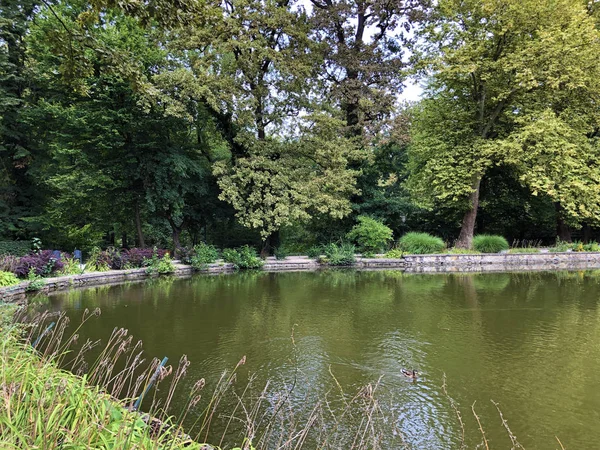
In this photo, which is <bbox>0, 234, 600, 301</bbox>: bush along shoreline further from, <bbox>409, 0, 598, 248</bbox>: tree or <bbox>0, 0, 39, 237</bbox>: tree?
<bbox>0, 0, 39, 237</bbox>: tree

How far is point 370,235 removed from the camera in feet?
51.6

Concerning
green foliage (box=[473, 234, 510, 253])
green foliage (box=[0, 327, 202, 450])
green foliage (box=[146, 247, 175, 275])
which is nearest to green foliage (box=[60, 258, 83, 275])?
green foliage (box=[146, 247, 175, 275])

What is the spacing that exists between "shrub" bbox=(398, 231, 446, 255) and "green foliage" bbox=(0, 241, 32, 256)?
14296mm

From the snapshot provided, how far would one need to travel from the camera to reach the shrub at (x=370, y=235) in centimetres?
1575

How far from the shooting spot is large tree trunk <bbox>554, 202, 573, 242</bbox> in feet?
56.0

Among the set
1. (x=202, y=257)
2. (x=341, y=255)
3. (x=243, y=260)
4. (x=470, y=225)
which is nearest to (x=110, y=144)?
A: (x=202, y=257)

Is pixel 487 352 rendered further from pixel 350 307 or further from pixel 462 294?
pixel 462 294

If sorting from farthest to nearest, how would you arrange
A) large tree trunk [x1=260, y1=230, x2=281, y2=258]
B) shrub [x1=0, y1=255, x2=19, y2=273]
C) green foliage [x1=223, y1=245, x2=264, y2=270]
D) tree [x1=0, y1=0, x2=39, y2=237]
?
large tree trunk [x1=260, y1=230, x2=281, y2=258]
tree [x1=0, y1=0, x2=39, y2=237]
green foliage [x1=223, y1=245, x2=264, y2=270]
shrub [x1=0, y1=255, x2=19, y2=273]

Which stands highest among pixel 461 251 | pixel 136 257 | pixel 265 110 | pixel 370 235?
pixel 265 110

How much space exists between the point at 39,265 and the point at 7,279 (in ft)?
4.11

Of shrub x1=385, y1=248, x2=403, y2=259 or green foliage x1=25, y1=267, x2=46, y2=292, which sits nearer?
green foliage x1=25, y1=267, x2=46, y2=292

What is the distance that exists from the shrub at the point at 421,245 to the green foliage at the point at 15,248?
1430 centimetres

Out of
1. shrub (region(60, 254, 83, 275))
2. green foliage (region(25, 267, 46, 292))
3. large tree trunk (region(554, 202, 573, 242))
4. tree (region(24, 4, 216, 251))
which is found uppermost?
tree (region(24, 4, 216, 251))

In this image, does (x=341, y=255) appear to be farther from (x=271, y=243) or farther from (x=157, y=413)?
(x=157, y=413)
